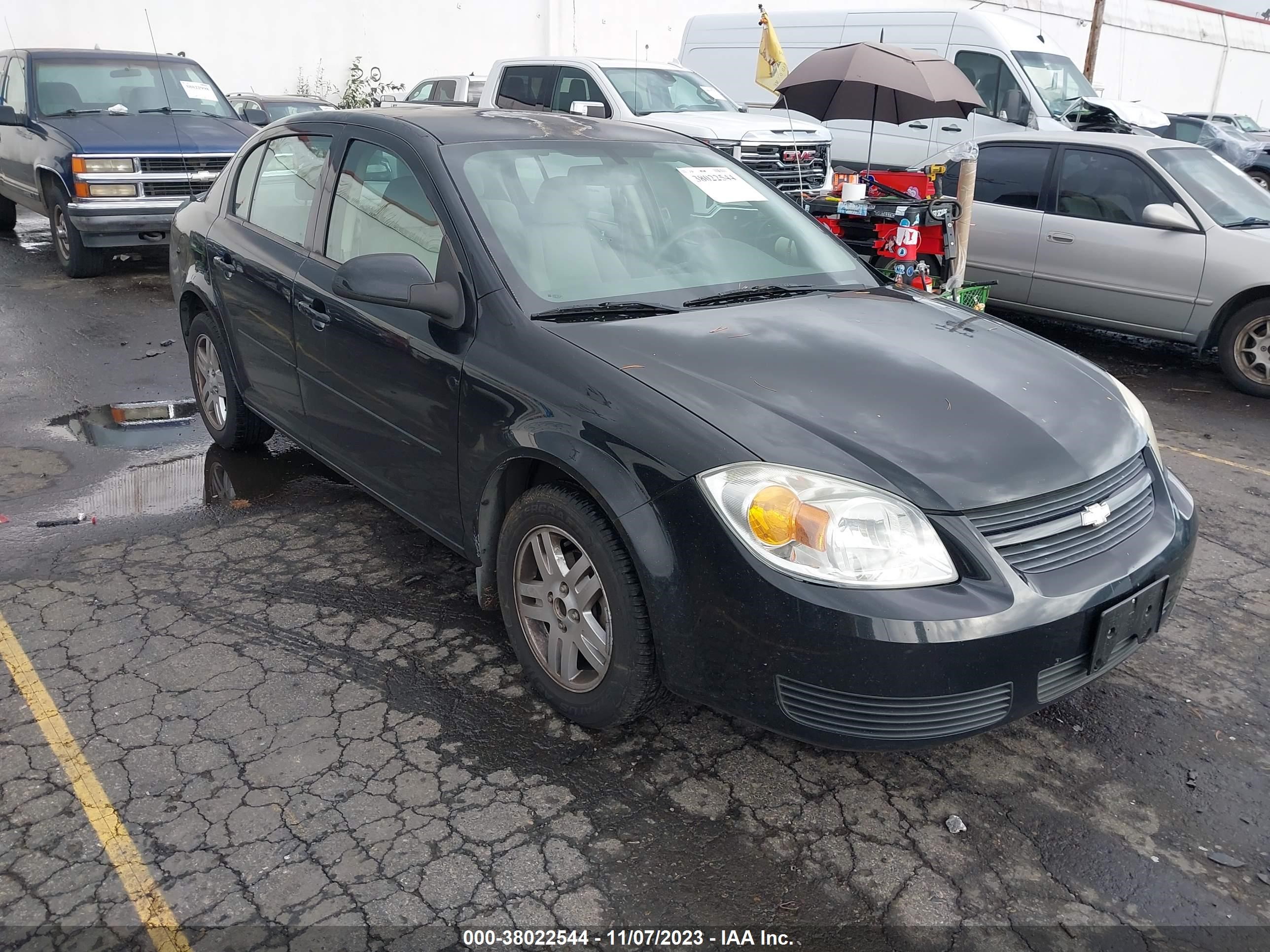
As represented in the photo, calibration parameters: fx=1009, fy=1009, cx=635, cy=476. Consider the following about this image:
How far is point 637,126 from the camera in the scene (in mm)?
4184

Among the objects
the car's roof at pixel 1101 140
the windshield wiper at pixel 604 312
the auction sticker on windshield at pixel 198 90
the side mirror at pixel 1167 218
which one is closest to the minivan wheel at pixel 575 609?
the windshield wiper at pixel 604 312

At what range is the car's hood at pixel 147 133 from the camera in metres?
9.28

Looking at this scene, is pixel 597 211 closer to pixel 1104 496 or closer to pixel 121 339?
pixel 1104 496

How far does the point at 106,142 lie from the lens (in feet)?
30.4

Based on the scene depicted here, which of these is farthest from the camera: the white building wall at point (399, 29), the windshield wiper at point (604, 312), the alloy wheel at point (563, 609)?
the white building wall at point (399, 29)

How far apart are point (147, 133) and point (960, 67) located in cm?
952

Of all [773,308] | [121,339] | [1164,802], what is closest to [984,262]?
[773,308]

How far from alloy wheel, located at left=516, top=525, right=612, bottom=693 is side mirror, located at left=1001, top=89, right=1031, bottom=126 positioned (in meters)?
11.5

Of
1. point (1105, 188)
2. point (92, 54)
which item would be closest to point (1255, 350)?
point (1105, 188)

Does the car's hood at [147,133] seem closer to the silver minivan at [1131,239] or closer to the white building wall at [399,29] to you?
the silver minivan at [1131,239]

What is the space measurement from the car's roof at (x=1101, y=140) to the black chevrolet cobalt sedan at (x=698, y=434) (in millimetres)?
4660

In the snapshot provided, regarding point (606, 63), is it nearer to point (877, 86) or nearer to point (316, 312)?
point (877, 86)

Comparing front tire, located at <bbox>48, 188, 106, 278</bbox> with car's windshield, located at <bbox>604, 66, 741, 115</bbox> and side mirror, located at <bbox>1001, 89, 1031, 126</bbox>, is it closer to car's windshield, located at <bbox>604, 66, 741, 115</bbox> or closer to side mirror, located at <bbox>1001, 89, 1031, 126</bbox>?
car's windshield, located at <bbox>604, 66, 741, 115</bbox>

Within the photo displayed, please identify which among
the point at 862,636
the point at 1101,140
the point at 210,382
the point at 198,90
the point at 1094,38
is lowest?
the point at 210,382
